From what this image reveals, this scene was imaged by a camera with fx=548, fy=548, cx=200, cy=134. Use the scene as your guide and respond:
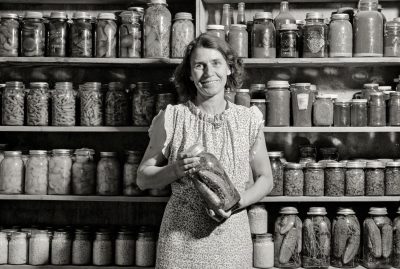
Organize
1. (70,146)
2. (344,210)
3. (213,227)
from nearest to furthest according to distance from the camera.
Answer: (213,227) → (344,210) → (70,146)

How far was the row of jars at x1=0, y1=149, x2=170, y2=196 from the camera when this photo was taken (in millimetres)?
2266

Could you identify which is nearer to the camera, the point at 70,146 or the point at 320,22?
the point at 320,22

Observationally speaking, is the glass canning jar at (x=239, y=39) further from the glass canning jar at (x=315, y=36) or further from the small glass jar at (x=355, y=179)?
the small glass jar at (x=355, y=179)

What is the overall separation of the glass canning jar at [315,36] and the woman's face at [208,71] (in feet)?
2.38

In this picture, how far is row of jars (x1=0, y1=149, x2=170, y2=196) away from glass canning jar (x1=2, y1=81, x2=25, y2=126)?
0.13 meters

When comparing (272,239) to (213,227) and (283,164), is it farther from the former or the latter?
(213,227)

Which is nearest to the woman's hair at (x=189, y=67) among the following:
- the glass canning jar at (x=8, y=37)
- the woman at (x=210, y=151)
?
the woman at (x=210, y=151)

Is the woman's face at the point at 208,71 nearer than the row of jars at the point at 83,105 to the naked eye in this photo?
Yes

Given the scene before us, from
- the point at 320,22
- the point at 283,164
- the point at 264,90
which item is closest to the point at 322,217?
the point at 283,164

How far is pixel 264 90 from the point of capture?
2346mm

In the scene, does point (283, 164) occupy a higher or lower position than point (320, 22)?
lower

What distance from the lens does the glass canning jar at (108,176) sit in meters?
2.27

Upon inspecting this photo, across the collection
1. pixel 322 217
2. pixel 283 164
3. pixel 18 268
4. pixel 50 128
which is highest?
pixel 50 128

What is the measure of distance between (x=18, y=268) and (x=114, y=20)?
1100 millimetres
